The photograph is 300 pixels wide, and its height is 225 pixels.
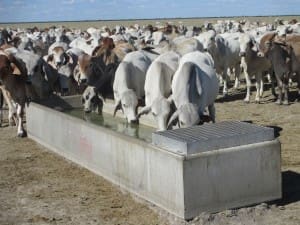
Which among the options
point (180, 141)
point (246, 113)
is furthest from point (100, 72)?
point (180, 141)

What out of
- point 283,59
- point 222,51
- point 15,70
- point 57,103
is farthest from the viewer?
point 222,51

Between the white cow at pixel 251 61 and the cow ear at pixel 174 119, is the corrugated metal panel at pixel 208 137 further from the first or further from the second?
the white cow at pixel 251 61

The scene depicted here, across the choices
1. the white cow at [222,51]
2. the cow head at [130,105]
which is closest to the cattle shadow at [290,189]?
the cow head at [130,105]

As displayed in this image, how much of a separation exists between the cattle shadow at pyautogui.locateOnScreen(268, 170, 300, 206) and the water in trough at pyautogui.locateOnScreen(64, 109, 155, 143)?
91.0 inches

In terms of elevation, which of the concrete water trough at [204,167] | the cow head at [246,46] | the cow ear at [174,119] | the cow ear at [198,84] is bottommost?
the concrete water trough at [204,167]

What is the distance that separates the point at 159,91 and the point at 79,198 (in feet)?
7.85

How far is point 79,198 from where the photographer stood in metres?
9.10

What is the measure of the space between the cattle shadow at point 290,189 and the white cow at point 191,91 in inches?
Result: 65.1

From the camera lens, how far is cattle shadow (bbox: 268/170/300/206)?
329 inches

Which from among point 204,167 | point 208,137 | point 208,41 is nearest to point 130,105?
point 208,137

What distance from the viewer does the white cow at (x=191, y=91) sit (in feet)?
30.1

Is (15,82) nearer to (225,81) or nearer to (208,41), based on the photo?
(208,41)

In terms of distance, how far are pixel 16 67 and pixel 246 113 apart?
6.34m

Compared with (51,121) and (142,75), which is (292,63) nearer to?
(142,75)
